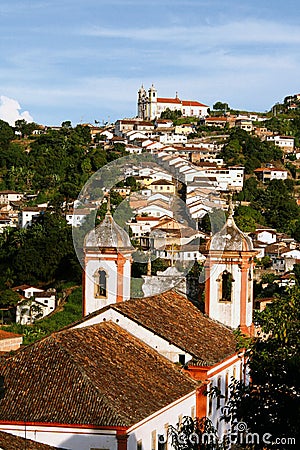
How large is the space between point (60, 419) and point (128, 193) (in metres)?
32.4

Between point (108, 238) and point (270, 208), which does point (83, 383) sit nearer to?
point (108, 238)

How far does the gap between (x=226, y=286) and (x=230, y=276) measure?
52cm

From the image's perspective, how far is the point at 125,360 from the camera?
54.0 ft

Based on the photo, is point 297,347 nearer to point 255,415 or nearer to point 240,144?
point 255,415

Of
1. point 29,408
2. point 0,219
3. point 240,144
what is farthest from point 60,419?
point 240,144

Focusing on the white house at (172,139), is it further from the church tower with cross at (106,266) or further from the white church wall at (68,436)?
the white church wall at (68,436)

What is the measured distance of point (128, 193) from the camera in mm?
46094

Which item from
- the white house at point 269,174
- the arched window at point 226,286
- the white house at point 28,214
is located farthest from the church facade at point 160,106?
the arched window at point 226,286

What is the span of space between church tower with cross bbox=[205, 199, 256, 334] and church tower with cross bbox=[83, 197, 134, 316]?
1847 mm

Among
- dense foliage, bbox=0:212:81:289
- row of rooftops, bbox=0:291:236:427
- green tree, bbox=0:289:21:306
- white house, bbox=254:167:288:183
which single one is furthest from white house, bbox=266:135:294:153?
row of rooftops, bbox=0:291:236:427

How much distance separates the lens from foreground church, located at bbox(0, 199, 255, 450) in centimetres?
1405

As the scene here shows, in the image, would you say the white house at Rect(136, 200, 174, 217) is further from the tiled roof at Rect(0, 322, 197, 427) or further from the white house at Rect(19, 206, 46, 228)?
the white house at Rect(19, 206, 46, 228)

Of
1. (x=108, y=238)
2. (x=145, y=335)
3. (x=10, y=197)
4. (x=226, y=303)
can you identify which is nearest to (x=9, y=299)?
(x=226, y=303)

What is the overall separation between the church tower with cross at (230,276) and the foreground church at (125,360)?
0.02 meters
